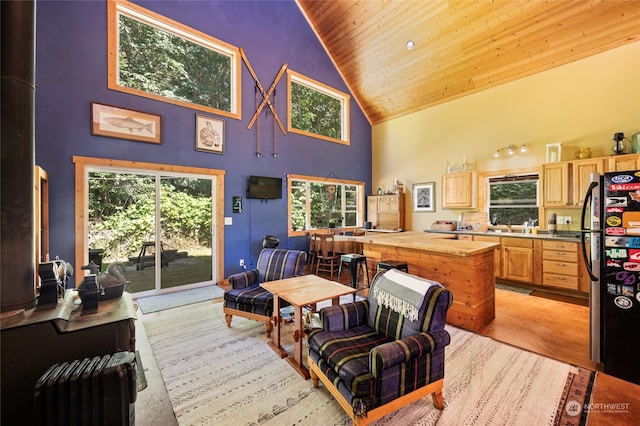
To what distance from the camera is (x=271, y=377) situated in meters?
2.23

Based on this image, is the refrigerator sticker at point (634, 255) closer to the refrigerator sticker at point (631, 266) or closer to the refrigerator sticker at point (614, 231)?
the refrigerator sticker at point (631, 266)

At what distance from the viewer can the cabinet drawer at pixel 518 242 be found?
4.54 meters

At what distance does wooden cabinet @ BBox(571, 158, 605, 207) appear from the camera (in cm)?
418

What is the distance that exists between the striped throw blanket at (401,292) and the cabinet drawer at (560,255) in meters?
3.74

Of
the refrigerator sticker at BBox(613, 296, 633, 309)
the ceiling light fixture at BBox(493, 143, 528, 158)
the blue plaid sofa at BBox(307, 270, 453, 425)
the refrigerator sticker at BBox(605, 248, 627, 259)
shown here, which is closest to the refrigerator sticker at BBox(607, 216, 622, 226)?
the refrigerator sticker at BBox(605, 248, 627, 259)

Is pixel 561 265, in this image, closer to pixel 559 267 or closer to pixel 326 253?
pixel 559 267

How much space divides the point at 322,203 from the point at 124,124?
431cm

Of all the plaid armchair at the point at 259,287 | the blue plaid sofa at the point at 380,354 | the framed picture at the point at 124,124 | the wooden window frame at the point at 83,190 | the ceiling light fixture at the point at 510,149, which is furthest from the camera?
the ceiling light fixture at the point at 510,149

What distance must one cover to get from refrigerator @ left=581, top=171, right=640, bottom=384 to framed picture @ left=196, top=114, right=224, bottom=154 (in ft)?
17.1

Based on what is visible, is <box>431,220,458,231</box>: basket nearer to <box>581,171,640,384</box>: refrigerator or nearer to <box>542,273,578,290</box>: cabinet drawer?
<box>542,273,578,290</box>: cabinet drawer

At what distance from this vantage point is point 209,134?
16.0 feet

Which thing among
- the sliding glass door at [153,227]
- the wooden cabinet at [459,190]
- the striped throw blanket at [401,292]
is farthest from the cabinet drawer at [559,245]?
the sliding glass door at [153,227]

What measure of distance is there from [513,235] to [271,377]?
15.6 feet

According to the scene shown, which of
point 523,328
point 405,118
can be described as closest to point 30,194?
point 523,328
